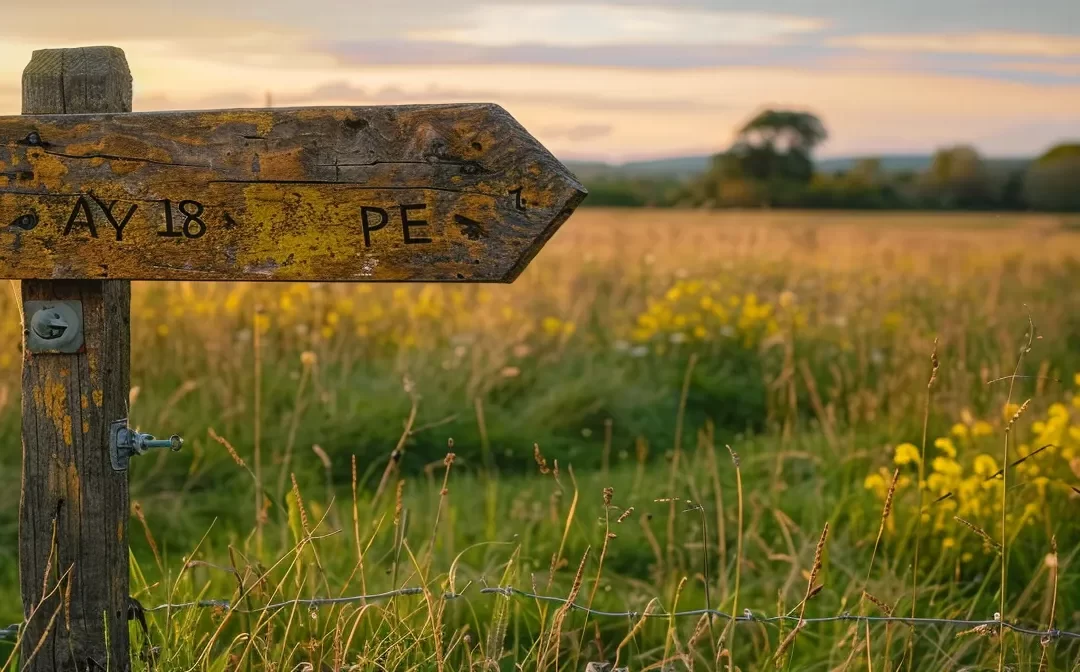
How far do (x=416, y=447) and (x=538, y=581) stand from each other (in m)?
1.82

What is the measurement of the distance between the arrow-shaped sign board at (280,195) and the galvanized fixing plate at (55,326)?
0.34 feet

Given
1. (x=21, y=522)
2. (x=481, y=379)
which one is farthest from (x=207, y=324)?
(x=21, y=522)

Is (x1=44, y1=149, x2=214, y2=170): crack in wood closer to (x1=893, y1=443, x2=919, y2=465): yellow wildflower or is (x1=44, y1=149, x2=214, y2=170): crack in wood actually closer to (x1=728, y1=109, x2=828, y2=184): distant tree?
(x1=893, y1=443, x2=919, y2=465): yellow wildflower

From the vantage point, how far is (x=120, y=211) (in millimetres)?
1967

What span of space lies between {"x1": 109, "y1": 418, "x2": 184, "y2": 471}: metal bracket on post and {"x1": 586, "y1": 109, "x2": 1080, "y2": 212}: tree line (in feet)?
78.6

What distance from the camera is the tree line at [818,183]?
26.6 meters

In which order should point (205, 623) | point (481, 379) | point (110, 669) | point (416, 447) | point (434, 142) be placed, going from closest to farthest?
point (434, 142) < point (110, 669) < point (205, 623) < point (416, 447) < point (481, 379)

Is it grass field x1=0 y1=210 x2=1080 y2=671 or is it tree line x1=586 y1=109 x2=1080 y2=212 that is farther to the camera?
tree line x1=586 y1=109 x2=1080 y2=212

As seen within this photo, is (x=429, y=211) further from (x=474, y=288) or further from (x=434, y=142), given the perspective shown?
(x=474, y=288)

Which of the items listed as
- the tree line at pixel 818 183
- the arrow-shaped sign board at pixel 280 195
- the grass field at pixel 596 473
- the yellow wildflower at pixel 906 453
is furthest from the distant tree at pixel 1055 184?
the arrow-shaped sign board at pixel 280 195

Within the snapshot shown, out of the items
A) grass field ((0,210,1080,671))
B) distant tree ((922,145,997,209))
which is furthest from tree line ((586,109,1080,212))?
grass field ((0,210,1080,671))

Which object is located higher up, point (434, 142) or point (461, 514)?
point (434, 142)

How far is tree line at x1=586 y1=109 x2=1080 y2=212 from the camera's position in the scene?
2664 cm

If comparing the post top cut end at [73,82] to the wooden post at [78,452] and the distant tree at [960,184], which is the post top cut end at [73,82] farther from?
the distant tree at [960,184]
